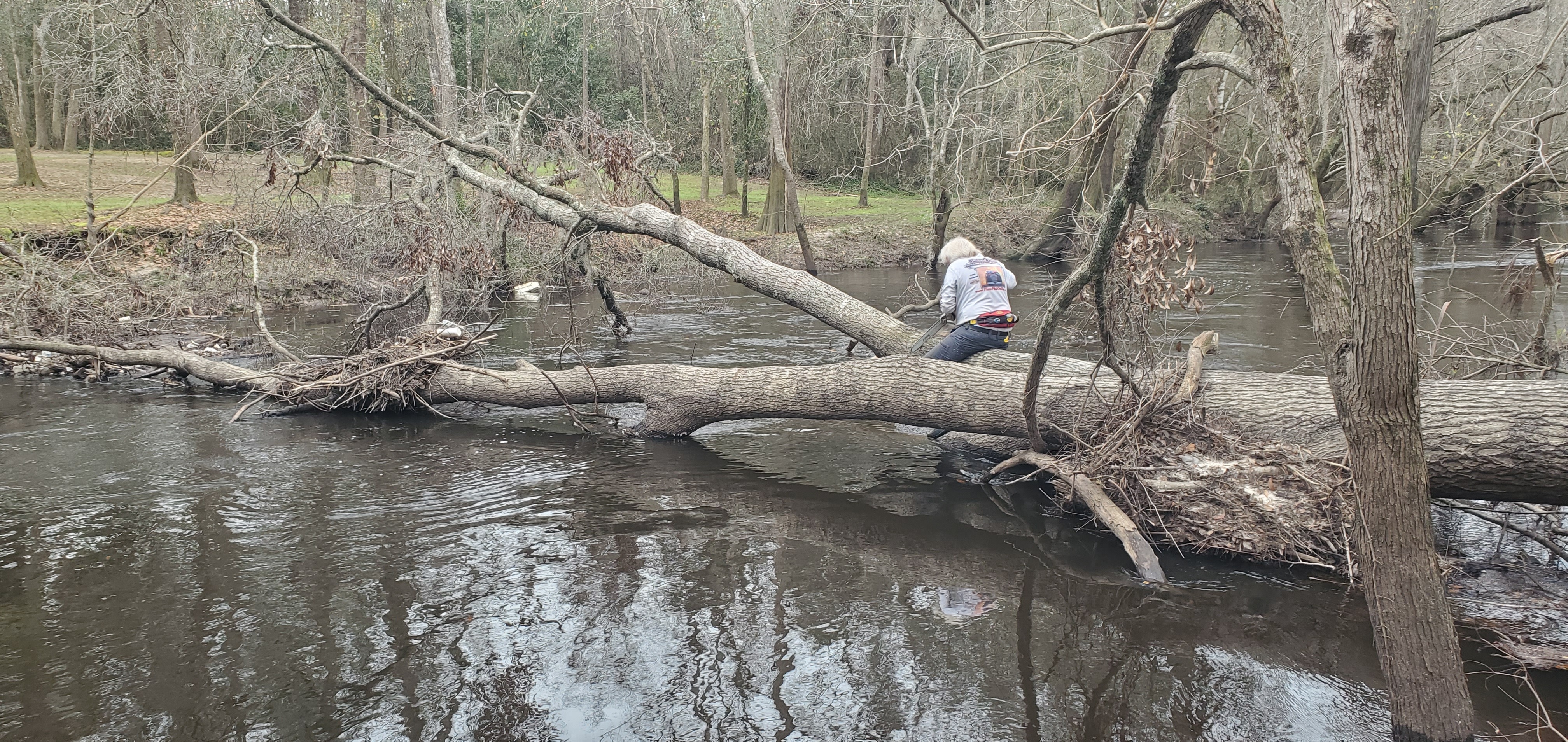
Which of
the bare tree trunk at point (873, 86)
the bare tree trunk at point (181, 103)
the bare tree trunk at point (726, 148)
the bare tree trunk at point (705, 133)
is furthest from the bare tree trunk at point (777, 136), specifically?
the bare tree trunk at point (181, 103)

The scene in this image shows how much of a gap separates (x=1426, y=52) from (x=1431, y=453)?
6845 millimetres

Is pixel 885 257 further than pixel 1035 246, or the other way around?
pixel 885 257

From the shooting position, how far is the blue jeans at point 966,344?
8.24m

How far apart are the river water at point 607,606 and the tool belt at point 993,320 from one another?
1.32m

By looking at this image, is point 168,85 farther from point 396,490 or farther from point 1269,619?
point 1269,619

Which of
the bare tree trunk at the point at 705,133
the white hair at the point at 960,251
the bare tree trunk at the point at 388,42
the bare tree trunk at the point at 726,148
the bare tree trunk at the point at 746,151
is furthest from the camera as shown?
the bare tree trunk at the point at 726,148

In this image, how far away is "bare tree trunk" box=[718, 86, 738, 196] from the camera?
28859 mm

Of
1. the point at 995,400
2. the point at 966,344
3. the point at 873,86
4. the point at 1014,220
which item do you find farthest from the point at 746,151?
the point at 995,400

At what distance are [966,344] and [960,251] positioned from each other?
3.27 ft

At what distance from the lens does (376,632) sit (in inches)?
198

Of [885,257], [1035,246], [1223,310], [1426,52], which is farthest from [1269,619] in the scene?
[885,257]

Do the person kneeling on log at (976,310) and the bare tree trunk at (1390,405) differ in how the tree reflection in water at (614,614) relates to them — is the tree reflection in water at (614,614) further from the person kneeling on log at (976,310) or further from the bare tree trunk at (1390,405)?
the person kneeling on log at (976,310)

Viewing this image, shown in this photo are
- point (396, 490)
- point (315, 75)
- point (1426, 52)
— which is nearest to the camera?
point (396, 490)

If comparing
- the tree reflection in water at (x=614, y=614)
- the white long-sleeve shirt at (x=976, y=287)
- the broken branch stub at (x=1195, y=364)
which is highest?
the white long-sleeve shirt at (x=976, y=287)
